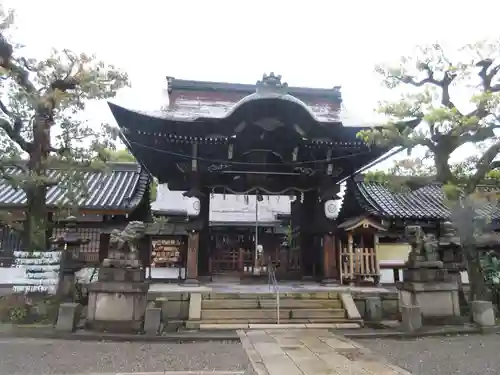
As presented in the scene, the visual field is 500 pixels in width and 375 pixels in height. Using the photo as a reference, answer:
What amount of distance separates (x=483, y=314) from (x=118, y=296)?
8.77 metres

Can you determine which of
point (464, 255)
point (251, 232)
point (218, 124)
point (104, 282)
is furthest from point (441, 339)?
point (251, 232)

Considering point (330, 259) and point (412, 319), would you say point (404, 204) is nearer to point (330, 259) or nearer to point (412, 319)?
point (330, 259)

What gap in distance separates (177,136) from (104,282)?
5.73 metres

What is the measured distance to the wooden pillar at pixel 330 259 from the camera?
1380cm

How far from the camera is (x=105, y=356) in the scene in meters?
7.02

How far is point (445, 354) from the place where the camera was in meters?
7.22

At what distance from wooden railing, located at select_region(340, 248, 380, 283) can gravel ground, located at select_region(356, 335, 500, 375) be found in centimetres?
519

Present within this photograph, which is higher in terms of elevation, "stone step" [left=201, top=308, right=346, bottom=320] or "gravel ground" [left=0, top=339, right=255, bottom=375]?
"stone step" [left=201, top=308, right=346, bottom=320]

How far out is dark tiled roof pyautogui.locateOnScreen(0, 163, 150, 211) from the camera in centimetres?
1509

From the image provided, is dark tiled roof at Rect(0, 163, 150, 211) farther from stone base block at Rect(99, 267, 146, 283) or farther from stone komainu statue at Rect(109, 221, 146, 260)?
stone base block at Rect(99, 267, 146, 283)

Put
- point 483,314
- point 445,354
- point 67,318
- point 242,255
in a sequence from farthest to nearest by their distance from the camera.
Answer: point 242,255 < point 483,314 < point 67,318 < point 445,354

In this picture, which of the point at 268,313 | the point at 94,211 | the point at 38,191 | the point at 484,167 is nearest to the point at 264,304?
the point at 268,313

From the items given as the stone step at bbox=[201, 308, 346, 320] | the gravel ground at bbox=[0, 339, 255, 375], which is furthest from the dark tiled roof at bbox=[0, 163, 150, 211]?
the gravel ground at bbox=[0, 339, 255, 375]

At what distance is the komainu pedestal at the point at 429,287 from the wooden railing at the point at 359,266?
3922 millimetres
